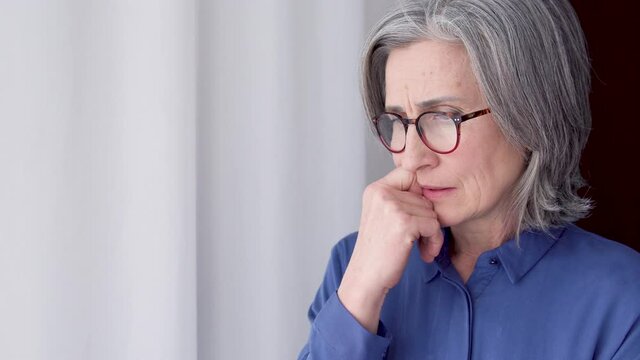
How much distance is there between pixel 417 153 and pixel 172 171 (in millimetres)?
450

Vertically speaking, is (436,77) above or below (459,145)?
above

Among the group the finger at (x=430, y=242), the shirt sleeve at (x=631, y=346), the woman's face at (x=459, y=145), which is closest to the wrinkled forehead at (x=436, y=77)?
the woman's face at (x=459, y=145)

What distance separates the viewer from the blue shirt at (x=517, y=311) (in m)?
1.24

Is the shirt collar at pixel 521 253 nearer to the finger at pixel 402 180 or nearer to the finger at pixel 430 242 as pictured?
the finger at pixel 430 242

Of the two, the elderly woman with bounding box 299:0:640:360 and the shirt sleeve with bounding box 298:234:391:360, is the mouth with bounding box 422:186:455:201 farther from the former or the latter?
the shirt sleeve with bounding box 298:234:391:360

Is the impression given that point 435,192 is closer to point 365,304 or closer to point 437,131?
point 437,131

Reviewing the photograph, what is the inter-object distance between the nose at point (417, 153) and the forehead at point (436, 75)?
59mm

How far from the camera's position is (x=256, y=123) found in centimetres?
159

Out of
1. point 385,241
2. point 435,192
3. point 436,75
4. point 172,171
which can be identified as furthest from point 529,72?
point 172,171

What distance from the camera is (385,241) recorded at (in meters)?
1.30

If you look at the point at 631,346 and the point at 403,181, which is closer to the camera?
the point at 631,346

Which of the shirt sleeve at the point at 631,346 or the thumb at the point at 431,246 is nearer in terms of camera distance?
the shirt sleeve at the point at 631,346

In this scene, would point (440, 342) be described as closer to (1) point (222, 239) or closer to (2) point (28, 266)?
(1) point (222, 239)

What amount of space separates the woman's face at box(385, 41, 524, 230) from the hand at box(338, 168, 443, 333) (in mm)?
31
